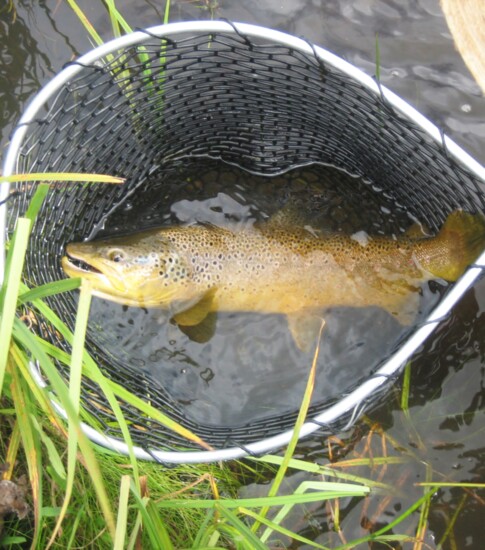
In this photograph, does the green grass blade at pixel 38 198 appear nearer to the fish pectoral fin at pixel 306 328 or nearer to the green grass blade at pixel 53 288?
the green grass blade at pixel 53 288

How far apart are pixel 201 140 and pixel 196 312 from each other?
2.79 feet

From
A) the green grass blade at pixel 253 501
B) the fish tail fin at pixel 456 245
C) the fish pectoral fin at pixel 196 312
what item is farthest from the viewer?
the fish pectoral fin at pixel 196 312

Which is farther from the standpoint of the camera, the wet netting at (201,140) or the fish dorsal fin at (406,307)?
the fish dorsal fin at (406,307)

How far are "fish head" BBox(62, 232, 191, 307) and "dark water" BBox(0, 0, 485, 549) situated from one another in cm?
29

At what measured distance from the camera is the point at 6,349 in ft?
4.80

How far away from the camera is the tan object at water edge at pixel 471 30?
7.86 feet

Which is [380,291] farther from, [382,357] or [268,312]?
[268,312]

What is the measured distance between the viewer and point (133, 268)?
252 cm

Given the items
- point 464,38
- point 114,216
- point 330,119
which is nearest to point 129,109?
point 114,216

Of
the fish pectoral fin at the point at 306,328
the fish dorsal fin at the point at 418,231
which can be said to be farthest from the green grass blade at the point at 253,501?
the fish dorsal fin at the point at 418,231

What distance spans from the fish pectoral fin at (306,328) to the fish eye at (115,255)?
0.84m

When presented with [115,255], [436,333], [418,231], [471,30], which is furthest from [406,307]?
[115,255]

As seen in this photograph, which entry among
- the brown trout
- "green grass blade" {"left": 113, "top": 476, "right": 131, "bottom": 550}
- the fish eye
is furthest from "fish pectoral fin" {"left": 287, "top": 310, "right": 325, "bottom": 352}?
"green grass blade" {"left": 113, "top": 476, "right": 131, "bottom": 550}

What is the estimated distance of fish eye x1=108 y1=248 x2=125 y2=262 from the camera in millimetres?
2490
